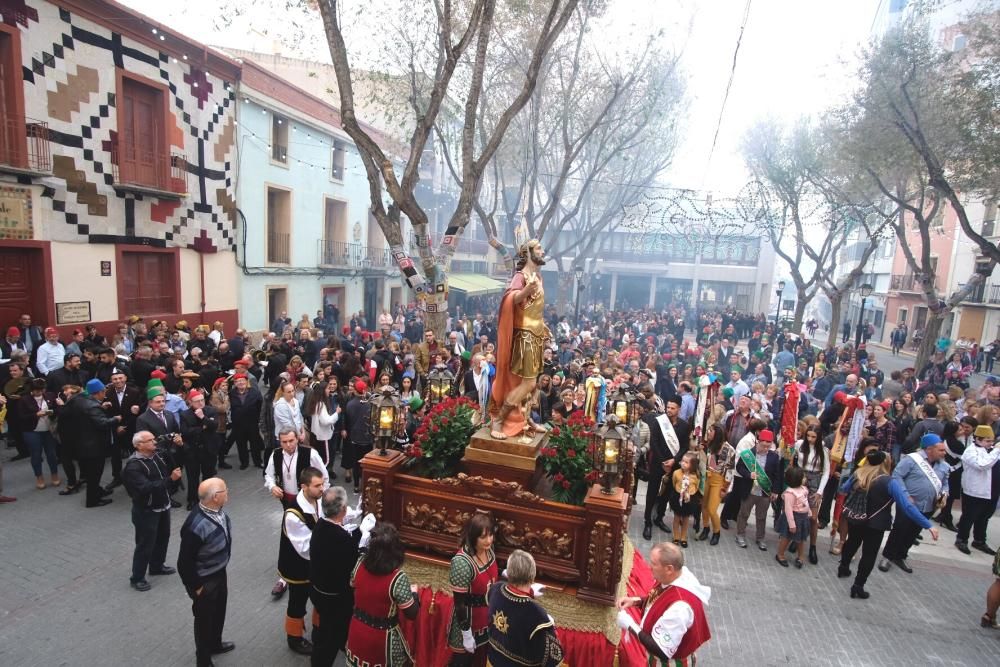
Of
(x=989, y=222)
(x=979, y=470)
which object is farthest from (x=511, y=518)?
(x=989, y=222)

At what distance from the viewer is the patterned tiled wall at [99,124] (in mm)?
11219

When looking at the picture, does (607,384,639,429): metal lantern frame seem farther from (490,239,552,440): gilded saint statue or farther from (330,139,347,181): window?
(330,139,347,181): window

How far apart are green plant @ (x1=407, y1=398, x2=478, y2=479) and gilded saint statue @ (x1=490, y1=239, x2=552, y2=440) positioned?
0.35 metres

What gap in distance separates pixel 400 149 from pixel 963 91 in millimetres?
18969

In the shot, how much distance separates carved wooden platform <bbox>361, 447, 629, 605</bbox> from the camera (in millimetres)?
4289

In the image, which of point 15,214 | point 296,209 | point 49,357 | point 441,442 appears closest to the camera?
point 441,442

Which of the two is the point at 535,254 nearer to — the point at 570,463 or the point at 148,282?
the point at 570,463

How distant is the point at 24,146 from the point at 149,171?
2829 mm

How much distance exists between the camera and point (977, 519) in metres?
7.67

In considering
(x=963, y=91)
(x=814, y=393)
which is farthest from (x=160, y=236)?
(x=963, y=91)

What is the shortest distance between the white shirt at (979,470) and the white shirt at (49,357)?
1441 cm

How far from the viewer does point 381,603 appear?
3.72 metres

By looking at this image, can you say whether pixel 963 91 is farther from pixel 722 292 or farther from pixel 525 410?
pixel 722 292

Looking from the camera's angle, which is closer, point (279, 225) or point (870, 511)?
point (870, 511)
